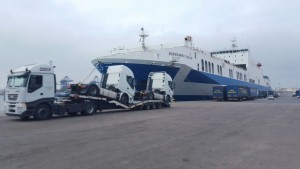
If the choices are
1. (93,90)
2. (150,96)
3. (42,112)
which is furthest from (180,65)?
(42,112)

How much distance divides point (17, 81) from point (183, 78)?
24214 millimetres

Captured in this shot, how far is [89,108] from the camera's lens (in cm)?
1752

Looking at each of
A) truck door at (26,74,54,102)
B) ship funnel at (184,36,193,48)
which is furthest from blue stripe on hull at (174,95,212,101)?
truck door at (26,74,54,102)

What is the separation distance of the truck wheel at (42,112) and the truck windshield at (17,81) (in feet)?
4.93

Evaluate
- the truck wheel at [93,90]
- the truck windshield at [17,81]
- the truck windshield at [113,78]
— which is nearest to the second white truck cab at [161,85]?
the truck windshield at [113,78]

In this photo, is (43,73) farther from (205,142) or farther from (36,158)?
(205,142)

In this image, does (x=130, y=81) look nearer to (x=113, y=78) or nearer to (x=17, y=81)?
(x=113, y=78)

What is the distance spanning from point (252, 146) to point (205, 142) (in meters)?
1.30

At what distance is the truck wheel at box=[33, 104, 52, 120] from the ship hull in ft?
45.3

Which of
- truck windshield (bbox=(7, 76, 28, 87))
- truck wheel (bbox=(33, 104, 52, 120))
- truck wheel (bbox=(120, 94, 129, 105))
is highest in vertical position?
truck windshield (bbox=(7, 76, 28, 87))

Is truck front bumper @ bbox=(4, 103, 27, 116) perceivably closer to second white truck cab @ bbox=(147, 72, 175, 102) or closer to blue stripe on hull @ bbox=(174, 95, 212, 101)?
second white truck cab @ bbox=(147, 72, 175, 102)

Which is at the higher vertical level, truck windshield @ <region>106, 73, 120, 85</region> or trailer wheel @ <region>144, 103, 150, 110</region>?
truck windshield @ <region>106, 73, 120, 85</region>

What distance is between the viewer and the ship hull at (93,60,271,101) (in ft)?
101

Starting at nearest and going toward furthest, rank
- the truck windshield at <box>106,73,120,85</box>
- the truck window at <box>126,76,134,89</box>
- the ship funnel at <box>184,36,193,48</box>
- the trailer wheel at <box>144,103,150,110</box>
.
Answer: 1. the truck windshield at <box>106,73,120,85</box>
2. the truck window at <box>126,76,134,89</box>
3. the trailer wheel at <box>144,103,150,110</box>
4. the ship funnel at <box>184,36,193,48</box>
